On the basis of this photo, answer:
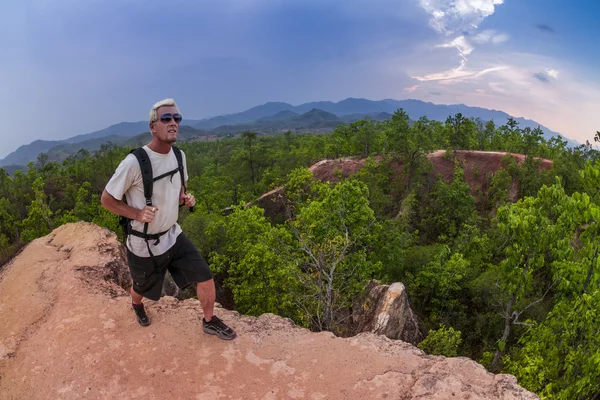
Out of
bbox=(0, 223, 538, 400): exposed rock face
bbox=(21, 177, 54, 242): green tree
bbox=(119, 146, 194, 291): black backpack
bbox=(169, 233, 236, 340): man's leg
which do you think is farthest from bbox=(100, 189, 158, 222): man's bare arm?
bbox=(21, 177, 54, 242): green tree

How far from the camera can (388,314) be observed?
13047 mm

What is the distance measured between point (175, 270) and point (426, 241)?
2814 cm

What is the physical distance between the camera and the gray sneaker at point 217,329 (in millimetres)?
6016

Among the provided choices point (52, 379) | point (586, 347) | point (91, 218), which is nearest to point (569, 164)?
point (586, 347)

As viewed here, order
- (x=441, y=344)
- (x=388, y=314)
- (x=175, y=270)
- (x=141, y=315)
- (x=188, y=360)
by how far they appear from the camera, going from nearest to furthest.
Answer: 1. (x=188, y=360)
2. (x=175, y=270)
3. (x=141, y=315)
4. (x=441, y=344)
5. (x=388, y=314)

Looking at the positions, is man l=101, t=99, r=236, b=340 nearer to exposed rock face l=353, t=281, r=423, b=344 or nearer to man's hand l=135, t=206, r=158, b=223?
man's hand l=135, t=206, r=158, b=223

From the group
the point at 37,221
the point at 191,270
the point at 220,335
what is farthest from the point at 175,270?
the point at 37,221

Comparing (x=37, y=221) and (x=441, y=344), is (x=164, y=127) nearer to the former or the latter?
(x=441, y=344)

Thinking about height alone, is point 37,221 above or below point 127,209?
below

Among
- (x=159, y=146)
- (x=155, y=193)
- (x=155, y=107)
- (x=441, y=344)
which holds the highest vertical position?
(x=155, y=107)

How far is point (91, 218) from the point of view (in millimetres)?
27047

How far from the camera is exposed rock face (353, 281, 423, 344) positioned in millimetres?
13078

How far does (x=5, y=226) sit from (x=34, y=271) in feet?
96.8

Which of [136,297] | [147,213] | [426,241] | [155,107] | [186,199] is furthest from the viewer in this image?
[426,241]
